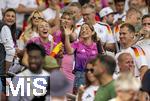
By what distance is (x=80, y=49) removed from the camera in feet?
55.5

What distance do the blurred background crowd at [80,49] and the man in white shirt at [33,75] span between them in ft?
0.05

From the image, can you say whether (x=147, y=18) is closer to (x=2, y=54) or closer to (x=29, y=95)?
(x=2, y=54)

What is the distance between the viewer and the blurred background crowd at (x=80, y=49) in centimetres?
1291

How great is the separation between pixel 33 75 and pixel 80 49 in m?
3.14

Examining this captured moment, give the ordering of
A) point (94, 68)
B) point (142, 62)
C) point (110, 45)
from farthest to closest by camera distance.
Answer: point (110, 45) < point (142, 62) < point (94, 68)

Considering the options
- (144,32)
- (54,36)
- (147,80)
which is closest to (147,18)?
(144,32)

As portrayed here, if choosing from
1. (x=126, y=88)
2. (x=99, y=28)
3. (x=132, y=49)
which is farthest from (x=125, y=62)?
(x=99, y=28)

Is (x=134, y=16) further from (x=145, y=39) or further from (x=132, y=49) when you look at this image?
(x=132, y=49)

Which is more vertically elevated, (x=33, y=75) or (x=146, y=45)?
(x=146, y=45)

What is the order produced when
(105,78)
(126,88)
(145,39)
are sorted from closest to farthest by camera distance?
(126,88), (105,78), (145,39)

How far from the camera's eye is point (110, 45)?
1855 centimetres

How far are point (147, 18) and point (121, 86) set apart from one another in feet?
18.9

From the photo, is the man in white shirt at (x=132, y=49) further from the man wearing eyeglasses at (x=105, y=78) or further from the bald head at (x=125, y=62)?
the man wearing eyeglasses at (x=105, y=78)

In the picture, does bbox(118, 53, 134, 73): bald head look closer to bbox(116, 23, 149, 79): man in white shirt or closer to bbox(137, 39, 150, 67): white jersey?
bbox(116, 23, 149, 79): man in white shirt
